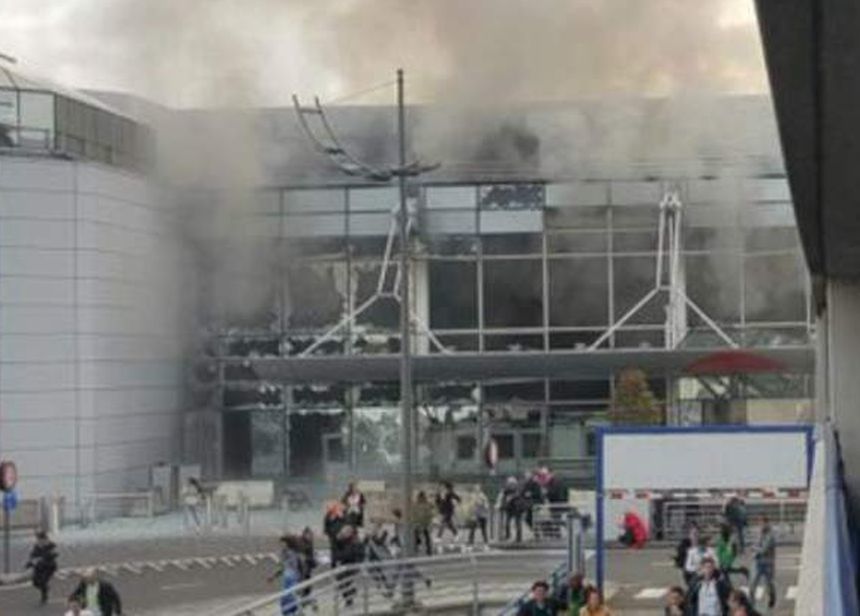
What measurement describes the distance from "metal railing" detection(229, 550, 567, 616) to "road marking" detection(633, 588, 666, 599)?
106 centimetres

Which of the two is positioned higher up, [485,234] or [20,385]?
[485,234]

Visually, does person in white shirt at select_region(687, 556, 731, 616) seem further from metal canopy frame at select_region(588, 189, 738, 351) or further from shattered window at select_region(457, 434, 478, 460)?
shattered window at select_region(457, 434, 478, 460)

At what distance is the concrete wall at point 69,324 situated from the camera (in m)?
37.2

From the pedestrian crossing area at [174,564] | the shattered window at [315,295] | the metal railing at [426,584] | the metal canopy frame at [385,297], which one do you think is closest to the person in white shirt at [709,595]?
the metal railing at [426,584]

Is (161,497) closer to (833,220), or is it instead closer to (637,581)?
(637,581)

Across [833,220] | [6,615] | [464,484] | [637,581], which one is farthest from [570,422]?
[833,220]

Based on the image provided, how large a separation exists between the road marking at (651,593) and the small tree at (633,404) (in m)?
14.6

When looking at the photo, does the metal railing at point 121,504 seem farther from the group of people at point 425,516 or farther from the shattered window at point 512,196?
the shattered window at point 512,196

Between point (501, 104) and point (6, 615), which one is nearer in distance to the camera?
point (6, 615)

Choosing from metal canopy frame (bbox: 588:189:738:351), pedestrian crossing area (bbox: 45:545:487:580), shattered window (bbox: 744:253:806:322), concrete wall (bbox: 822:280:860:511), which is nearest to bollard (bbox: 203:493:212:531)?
pedestrian crossing area (bbox: 45:545:487:580)

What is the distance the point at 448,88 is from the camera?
44.0 metres

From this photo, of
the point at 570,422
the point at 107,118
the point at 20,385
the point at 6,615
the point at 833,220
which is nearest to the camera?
the point at 833,220

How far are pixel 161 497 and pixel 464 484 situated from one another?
6.87m

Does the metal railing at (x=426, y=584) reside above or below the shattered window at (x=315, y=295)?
below
